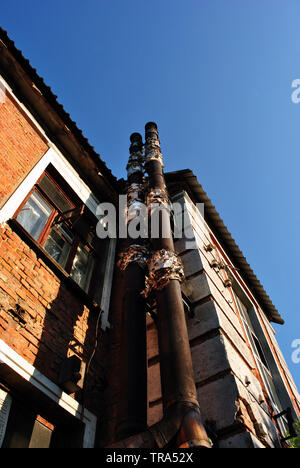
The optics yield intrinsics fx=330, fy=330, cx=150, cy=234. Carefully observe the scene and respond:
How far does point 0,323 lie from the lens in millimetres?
3678

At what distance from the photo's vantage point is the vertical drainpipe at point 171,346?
10.3 feet

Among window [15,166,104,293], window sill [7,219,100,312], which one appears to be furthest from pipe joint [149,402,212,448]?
window [15,166,104,293]

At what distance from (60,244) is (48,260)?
3.22ft

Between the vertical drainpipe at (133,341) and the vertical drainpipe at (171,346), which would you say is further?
the vertical drainpipe at (133,341)

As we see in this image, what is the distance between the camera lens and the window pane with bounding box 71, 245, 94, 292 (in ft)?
19.2

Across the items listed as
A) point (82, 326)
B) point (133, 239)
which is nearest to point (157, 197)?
point (133, 239)

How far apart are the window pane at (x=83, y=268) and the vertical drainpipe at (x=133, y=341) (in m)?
0.62

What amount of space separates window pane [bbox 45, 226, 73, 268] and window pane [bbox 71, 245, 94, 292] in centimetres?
25

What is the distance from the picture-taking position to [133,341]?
426cm

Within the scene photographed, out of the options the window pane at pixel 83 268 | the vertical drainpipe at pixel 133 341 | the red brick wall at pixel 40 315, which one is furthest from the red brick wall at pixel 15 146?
the vertical drainpipe at pixel 133 341

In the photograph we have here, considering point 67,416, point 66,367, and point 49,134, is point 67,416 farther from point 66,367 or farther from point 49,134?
point 49,134

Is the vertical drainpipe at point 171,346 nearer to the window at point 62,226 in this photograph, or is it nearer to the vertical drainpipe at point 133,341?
the vertical drainpipe at point 133,341

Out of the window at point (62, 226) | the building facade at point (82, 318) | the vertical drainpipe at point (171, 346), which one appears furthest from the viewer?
the window at point (62, 226)

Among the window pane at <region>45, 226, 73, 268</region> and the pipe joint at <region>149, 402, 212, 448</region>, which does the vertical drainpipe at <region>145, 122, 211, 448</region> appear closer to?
the pipe joint at <region>149, 402, 212, 448</region>
